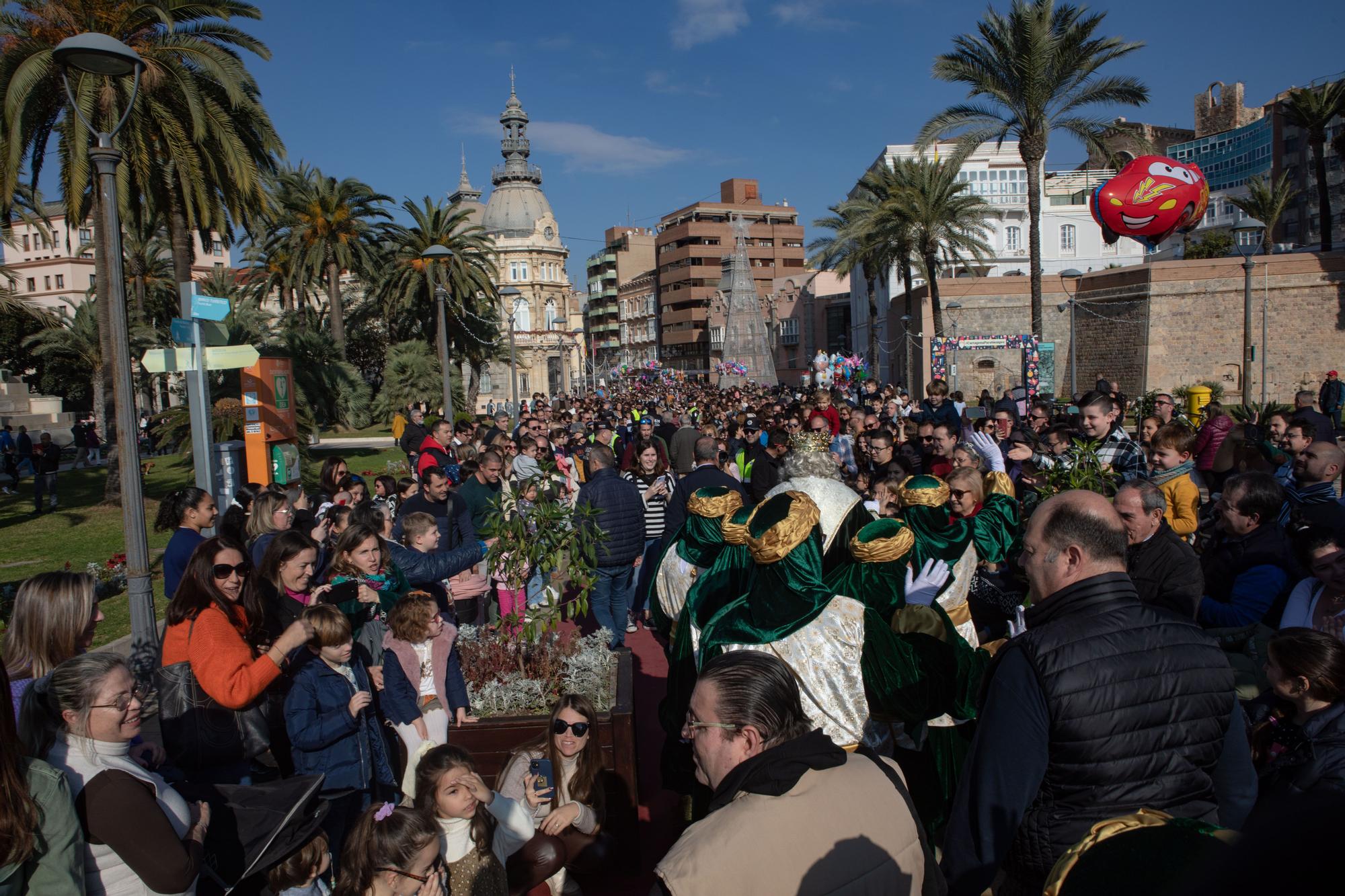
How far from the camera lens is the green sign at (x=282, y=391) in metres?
11.2

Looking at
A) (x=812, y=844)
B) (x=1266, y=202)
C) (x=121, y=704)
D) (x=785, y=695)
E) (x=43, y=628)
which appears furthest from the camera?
(x=1266, y=202)

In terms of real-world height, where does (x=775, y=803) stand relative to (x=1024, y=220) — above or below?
below

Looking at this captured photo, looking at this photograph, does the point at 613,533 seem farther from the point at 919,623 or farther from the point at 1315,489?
the point at 1315,489

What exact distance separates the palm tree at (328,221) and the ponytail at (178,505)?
27037 millimetres

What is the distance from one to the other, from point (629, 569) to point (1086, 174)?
62.1 meters

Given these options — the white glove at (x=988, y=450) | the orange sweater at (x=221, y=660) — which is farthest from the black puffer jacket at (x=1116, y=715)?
the white glove at (x=988, y=450)

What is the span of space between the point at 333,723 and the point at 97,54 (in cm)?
466

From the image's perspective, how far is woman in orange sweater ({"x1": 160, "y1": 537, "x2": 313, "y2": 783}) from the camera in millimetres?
3666

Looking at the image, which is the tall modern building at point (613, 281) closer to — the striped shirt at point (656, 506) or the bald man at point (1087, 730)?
the striped shirt at point (656, 506)

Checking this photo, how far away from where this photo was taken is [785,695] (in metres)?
2.09

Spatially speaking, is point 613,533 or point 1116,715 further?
point 613,533

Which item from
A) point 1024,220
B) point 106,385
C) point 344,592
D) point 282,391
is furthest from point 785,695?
point 1024,220

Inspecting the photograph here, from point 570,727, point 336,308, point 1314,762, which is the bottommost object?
point 570,727

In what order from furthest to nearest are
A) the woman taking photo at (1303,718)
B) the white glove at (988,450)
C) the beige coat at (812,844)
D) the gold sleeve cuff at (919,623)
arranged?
the white glove at (988,450) < the gold sleeve cuff at (919,623) < the woman taking photo at (1303,718) < the beige coat at (812,844)
